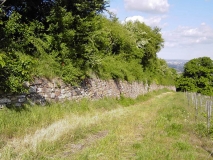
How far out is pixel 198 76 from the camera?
70250 mm

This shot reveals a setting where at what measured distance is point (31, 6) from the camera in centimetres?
1272

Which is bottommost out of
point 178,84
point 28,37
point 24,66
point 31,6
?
point 178,84

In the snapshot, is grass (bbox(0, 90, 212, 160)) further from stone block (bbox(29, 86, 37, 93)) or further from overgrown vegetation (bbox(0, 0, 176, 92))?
overgrown vegetation (bbox(0, 0, 176, 92))

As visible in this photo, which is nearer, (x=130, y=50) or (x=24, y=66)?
(x=24, y=66)

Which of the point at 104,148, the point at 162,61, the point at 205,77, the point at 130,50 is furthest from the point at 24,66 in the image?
the point at 205,77

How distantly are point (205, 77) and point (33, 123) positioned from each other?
67.2 meters

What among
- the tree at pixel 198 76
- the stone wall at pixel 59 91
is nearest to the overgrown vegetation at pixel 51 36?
the stone wall at pixel 59 91

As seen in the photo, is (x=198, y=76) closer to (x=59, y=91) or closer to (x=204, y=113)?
(x=204, y=113)

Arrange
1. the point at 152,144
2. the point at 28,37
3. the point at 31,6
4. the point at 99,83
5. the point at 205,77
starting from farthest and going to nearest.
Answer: the point at 205,77 → the point at 99,83 → the point at 31,6 → the point at 28,37 → the point at 152,144

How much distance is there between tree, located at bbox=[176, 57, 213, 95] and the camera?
223 ft

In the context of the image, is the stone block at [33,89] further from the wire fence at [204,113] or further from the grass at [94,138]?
the wire fence at [204,113]

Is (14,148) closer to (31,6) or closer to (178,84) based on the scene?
(31,6)

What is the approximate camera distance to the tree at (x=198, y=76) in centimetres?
6794

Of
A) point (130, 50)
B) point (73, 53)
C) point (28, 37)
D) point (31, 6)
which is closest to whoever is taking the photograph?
point (28, 37)
